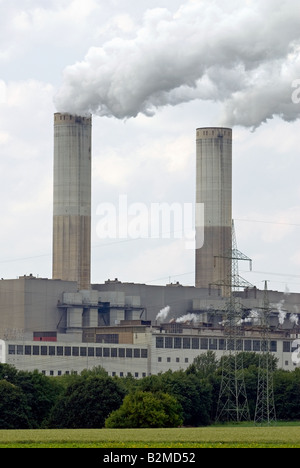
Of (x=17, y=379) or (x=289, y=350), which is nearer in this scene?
(x=17, y=379)

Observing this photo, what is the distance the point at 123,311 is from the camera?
449ft

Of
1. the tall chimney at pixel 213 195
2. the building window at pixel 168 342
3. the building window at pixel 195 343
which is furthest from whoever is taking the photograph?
A: the tall chimney at pixel 213 195

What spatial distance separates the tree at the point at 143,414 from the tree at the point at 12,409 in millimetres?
6200

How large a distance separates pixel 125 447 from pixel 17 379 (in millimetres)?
39282

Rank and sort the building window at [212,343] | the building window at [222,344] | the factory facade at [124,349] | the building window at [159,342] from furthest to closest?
the building window at [222,344] < the building window at [212,343] < the building window at [159,342] < the factory facade at [124,349]

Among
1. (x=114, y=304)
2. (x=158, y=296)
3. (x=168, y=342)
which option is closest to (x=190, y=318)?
(x=158, y=296)

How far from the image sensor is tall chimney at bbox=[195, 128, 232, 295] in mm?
Result: 150500

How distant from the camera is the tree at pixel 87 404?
68.3 meters

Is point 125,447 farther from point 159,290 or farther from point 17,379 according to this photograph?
point 159,290

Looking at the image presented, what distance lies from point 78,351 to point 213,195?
39559mm

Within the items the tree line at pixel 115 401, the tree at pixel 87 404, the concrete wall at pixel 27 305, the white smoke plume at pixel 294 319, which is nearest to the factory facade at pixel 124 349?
the concrete wall at pixel 27 305

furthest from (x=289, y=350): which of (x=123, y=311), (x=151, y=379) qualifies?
(x=151, y=379)

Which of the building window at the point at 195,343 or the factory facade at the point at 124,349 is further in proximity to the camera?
the building window at the point at 195,343

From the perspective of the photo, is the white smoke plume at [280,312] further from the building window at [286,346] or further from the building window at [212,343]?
the building window at [212,343]
